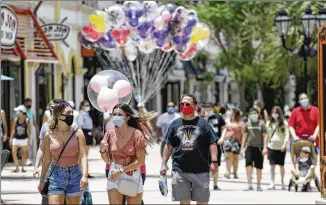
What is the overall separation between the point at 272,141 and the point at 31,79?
1538cm

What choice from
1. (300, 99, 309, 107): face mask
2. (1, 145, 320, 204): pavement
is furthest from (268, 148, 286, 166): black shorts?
(300, 99, 309, 107): face mask

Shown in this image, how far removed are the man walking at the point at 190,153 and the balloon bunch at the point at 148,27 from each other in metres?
18.0

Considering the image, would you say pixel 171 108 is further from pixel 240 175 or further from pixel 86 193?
pixel 86 193

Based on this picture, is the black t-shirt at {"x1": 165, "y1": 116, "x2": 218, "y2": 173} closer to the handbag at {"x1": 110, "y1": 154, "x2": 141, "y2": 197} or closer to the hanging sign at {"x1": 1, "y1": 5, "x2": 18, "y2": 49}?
the handbag at {"x1": 110, "y1": 154, "x2": 141, "y2": 197}

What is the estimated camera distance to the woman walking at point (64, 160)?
10.8m

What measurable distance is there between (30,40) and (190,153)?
58.3ft

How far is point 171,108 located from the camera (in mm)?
28594

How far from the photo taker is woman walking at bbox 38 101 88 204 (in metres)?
10.8

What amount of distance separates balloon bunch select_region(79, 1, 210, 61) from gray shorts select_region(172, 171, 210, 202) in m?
18.1

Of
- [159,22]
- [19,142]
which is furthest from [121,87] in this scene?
[159,22]

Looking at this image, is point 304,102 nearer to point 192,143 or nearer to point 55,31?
point 192,143

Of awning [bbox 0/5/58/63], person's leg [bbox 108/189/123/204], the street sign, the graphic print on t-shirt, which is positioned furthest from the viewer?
the street sign

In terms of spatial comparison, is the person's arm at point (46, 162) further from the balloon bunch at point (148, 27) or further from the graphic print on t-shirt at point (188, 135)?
the balloon bunch at point (148, 27)

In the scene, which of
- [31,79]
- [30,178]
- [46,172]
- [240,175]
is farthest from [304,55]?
[46,172]
